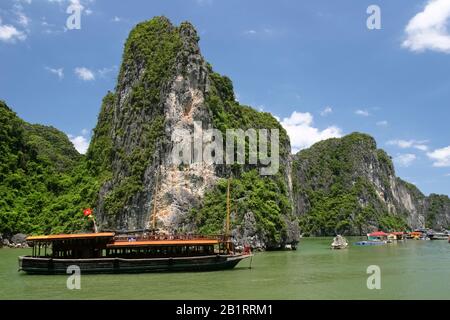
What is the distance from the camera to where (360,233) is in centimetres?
13850

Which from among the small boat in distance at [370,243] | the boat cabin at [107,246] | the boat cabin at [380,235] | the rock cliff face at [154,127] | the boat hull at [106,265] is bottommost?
the small boat in distance at [370,243]

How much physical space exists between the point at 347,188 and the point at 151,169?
349ft

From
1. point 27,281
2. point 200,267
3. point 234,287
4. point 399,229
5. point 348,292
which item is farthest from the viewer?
point 399,229

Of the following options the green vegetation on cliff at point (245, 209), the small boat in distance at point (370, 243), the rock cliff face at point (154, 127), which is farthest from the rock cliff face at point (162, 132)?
the small boat in distance at point (370, 243)

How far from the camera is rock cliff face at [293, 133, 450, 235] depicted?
14275 cm

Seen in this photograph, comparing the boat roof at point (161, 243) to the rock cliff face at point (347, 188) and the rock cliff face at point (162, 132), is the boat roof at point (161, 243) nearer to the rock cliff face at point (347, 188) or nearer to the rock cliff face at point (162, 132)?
the rock cliff face at point (162, 132)

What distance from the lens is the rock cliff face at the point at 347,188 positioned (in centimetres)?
14275

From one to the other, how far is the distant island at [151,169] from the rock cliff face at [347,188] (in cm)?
5910

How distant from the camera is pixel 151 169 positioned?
62.4m

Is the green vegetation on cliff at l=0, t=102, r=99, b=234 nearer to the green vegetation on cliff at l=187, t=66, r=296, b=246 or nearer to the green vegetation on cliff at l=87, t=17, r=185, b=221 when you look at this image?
the green vegetation on cliff at l=87, t=17, r=185, b=221

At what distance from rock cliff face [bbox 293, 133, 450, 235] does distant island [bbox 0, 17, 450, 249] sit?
5910 cm
